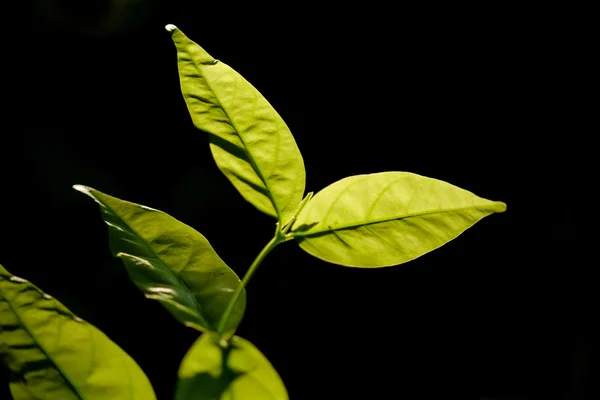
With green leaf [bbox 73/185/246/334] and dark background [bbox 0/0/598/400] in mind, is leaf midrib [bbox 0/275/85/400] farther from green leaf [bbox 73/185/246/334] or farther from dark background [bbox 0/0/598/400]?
dark background [bbox 0/0/598/400]

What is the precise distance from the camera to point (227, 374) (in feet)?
0.90

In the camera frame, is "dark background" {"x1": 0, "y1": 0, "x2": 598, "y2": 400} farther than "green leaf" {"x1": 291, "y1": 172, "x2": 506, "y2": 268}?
Yes

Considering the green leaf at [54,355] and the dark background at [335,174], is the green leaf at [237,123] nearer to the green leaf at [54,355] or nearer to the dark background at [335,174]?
the green leaf at [54,355]

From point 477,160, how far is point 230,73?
3.51ft

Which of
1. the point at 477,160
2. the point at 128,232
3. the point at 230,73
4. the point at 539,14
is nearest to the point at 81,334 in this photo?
the point at 128,232

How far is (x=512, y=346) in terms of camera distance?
4.20ft

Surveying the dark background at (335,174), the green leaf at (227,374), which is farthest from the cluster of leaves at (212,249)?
the dark background at (335,174)

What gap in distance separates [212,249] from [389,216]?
4.3 inches

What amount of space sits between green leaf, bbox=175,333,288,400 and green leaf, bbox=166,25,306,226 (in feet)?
0.36

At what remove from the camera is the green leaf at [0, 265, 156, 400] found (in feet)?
0.91

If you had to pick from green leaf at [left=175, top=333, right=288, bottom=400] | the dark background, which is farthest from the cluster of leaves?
the dark background

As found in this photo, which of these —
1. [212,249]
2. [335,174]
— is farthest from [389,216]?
[335,174]

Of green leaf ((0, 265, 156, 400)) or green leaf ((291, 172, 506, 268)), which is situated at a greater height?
green leaf ((291, 172, 506, 268))

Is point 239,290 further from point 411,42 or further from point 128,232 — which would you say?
point 411,42
